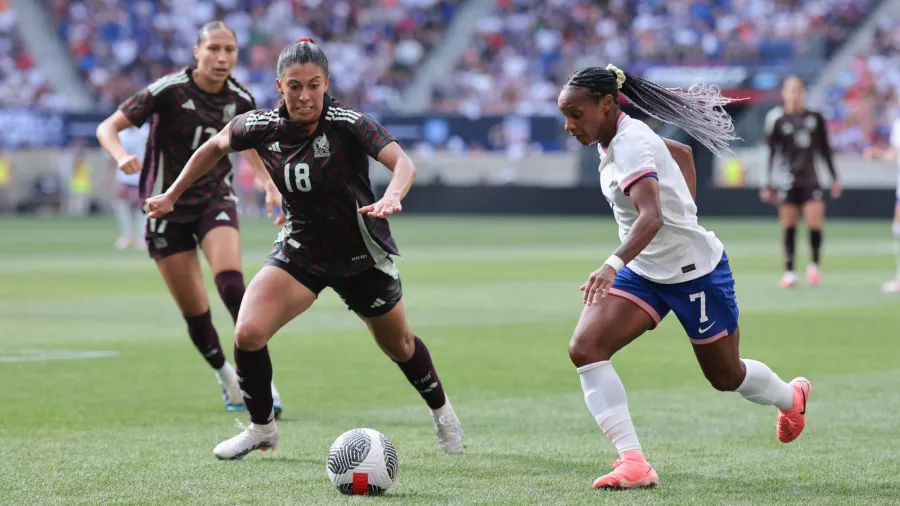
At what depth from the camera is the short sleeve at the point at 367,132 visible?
19.9 feet

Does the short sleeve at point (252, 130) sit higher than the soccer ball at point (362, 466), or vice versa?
the short sleeve at point (252, 130)

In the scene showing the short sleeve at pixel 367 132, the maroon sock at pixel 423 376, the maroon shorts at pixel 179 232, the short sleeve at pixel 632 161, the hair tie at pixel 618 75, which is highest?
the hair tie at pixel 618 75

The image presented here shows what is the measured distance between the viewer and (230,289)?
796cm

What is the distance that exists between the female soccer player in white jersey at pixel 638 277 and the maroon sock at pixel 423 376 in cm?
116

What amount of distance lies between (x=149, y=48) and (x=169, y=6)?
213cm

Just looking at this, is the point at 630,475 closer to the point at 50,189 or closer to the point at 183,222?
the point at 183,222

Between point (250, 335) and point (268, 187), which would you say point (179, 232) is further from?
point (250, 335)

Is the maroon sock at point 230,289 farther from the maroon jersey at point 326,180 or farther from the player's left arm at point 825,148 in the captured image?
the player's left arm at point 825,148

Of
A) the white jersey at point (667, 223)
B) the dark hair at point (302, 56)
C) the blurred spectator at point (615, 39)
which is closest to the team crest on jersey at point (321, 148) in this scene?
the dark hair at point (302, 56)

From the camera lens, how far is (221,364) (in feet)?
27.1

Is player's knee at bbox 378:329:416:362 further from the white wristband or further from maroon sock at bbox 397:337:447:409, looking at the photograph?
the white wristband

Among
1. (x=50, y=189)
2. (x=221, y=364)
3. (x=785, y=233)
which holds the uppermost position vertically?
(x=221, y=364)

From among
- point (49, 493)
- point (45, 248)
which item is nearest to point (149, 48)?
point (45, 248)

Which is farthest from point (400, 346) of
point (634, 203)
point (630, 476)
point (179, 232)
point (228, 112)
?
point (228, 112)
